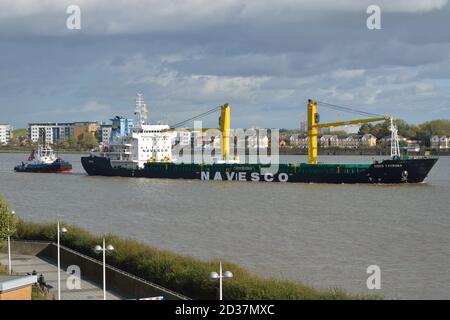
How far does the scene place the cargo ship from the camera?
117 feet

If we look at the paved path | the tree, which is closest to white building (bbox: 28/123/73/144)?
the paved path

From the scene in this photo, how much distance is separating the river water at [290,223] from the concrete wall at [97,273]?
310 cm

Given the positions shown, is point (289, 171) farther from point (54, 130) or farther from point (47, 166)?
point (54, 130)

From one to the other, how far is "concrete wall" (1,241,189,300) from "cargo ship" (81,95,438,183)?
23689 millimetres

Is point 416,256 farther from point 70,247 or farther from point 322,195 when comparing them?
point 322,195

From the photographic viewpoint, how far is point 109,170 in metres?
46.0

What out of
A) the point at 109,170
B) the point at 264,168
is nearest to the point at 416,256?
the point at 264,168

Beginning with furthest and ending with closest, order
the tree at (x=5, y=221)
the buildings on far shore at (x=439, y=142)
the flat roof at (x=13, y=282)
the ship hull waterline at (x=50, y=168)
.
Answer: the buildings on far shore at (x=439, y=142)
the ship hull waterline at (x=50, y=168)
the tree at (x=5, y=221)
the flat roof at (x=13, y=282)

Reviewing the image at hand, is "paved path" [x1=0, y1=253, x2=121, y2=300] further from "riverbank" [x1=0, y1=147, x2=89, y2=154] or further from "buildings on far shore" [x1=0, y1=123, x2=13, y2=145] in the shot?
"buildings on far shore" [x1=0, y1=123, x2=13, y2=145]

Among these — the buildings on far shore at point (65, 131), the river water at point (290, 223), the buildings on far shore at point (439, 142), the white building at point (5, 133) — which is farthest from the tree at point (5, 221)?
the white building at point (5, 133)

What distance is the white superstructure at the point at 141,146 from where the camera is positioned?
4584cm

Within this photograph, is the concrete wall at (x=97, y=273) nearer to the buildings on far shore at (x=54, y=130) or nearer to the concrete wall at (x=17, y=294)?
the concrete wall at (x=17, y=294)

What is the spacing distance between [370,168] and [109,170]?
62.4 ft

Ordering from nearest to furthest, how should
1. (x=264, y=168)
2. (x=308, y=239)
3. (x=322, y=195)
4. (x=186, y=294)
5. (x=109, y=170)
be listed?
(x=186, y=294), (x=308, y=239), (x=322, y=195), (x=264, y=168), (x=109, y=170)
